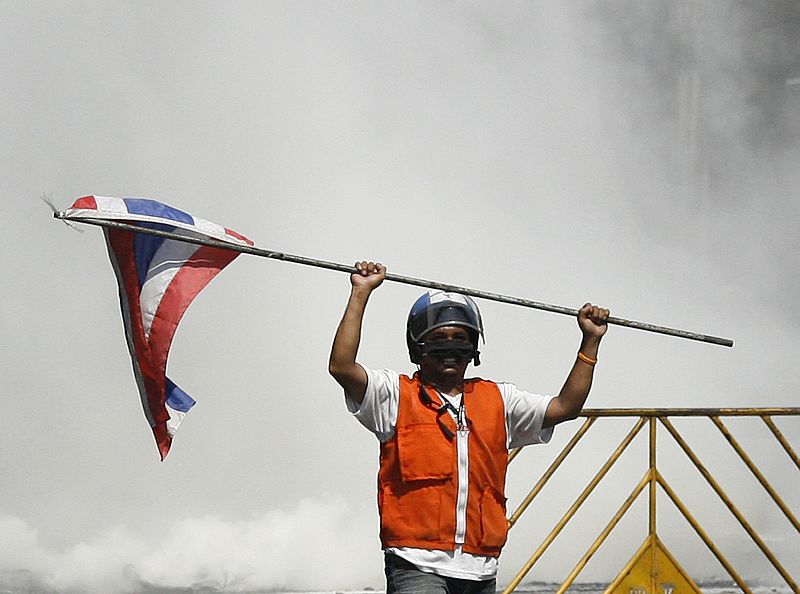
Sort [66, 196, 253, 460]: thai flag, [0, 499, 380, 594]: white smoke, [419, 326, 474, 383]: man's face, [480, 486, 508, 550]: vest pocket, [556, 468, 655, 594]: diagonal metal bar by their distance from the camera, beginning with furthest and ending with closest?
[0, 499, 380, 594]: white smoke, [556, 468, 655, 594]: diagonal metal bar, [66, 196, 253, 460]: thai flag, [419, 326, 474, 383]: man's face, [480, 486, 508, 550]: vest pocket

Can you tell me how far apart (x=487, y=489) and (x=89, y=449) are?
11.5ft

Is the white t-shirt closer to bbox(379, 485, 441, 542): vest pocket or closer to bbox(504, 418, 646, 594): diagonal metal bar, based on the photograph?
bbox(379, 485, 441, 542): vest pocket

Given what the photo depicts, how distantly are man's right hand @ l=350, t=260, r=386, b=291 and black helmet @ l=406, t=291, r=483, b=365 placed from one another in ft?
0.48

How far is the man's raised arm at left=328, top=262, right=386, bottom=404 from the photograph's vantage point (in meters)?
3.65

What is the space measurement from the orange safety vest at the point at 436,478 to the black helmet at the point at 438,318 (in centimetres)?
11

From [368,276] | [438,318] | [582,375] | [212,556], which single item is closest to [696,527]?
[582,375]

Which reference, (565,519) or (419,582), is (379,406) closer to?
(419,582)

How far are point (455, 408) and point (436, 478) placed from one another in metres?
0.21

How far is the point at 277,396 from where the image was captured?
23.6 ft

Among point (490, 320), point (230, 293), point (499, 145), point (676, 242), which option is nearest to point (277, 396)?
point (230, 293)

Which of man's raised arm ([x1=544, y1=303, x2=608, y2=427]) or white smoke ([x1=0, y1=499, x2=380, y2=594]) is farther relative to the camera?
white smoke ([x1=0, y1=499, x2=380, y2=594])

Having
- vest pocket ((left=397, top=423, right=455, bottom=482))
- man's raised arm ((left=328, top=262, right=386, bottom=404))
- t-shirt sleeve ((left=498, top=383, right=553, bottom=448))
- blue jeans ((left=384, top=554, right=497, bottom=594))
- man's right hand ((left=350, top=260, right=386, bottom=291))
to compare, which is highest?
man's right hand ((left=350, top=260, right=386, bottom=291))

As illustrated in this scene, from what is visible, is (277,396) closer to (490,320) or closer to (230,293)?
(230,293)

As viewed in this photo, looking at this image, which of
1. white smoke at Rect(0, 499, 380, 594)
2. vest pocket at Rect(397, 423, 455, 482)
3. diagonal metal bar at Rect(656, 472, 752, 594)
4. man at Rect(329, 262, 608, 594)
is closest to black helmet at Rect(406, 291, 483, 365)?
man at Rect(329, 262, 608, 594)
